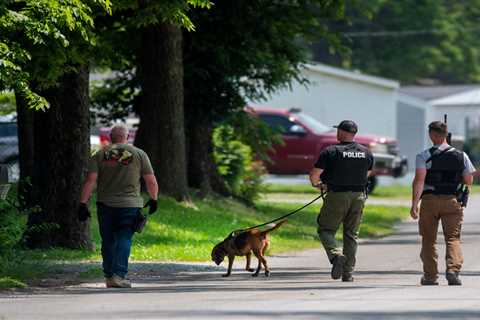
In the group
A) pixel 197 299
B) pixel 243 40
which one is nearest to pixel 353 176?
pixel 197 299

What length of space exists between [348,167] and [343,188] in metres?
0.26

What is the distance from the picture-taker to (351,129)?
617 inches

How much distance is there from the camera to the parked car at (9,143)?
91.2ft

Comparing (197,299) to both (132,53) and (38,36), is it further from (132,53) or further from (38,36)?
(132,53)

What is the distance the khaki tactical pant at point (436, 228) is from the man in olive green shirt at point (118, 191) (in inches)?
118

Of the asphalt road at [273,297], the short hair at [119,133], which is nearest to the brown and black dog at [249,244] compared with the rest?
the asphalt road at [273,297]

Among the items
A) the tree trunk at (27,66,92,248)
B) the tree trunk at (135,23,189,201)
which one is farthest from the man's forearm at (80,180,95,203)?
the tree trunk at (135,23,189,201)

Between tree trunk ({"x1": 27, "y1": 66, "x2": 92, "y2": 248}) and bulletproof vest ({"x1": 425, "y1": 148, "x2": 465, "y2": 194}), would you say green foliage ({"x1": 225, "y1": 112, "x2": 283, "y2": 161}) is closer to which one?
tree trunk ({"x1": 27, "y1": 66, "x2": 92, "y2": 248})

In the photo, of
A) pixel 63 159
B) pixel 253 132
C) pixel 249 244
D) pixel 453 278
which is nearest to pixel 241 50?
pixel 253 132

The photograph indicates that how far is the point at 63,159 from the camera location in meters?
18.8

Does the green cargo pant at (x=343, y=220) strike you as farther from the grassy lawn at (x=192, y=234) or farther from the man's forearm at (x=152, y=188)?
the grassy lawn at (x=192, y=234)

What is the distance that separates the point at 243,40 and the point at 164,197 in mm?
4121

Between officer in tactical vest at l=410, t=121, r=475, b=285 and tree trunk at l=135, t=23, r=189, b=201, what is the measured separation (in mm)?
10732

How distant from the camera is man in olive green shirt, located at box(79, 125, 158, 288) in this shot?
1541 cm
